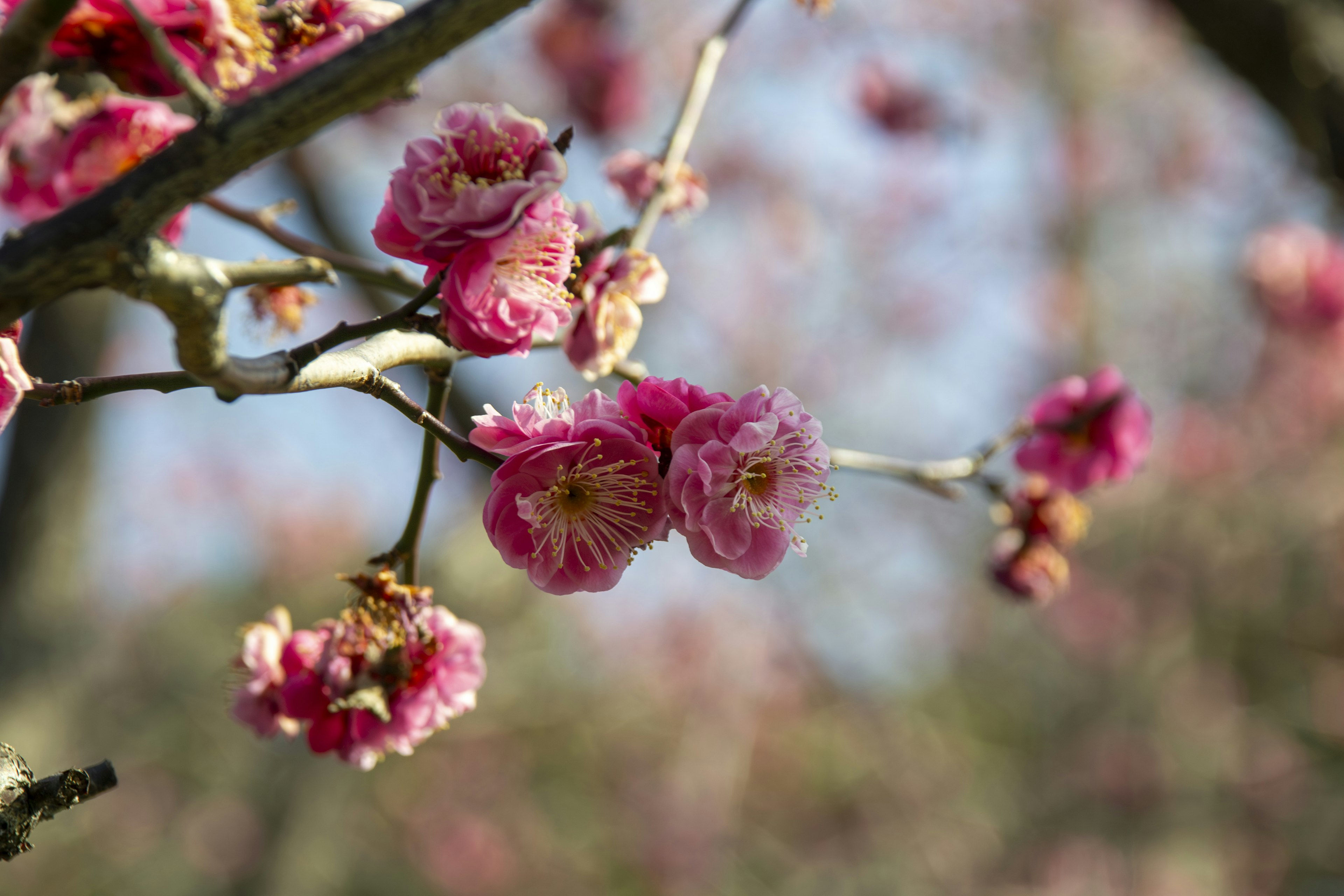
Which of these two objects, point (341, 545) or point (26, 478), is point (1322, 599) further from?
point (341, 545)

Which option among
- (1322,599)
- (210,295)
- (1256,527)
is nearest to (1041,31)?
(1256,527)

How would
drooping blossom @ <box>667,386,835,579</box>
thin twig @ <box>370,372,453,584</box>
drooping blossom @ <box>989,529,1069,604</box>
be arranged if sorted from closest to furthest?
drooping blossom @ <box>667,386,835,579</box> → thin twig @ <box>370,372,453,584</box> → drooping blossom @ <box>989,529,1069,604</box>

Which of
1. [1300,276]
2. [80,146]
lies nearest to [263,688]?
[80,146]

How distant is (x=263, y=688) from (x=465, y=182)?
0.82 metres

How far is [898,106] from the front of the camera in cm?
419

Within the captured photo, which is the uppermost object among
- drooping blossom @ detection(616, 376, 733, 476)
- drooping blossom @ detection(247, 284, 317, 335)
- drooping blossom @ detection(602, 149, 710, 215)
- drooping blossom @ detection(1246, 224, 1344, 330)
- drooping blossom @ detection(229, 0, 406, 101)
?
drooping blossom @ detection(229, 0, 406, 101)

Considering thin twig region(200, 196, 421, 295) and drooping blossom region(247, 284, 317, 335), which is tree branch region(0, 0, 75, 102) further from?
drooping blossom region(247, 284, 317, 335)

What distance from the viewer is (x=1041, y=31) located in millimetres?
7047

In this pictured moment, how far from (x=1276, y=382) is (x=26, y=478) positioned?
7.70 metres

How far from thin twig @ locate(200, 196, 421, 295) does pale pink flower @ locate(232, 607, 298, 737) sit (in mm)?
534

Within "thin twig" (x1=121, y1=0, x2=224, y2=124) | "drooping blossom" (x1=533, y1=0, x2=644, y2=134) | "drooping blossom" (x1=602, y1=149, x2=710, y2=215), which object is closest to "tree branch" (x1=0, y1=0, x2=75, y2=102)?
"thin twig" (x1=121, y1=0, x2=224, y2=124)

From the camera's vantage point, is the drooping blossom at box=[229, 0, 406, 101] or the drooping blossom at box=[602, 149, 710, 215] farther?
the drooping blossom at box=[602, 149, 710, 215]

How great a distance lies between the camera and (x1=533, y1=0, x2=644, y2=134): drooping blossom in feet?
12.1

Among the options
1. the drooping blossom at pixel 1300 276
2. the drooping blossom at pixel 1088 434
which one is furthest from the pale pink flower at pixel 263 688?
the drooping blossom at pixel 1300 276
